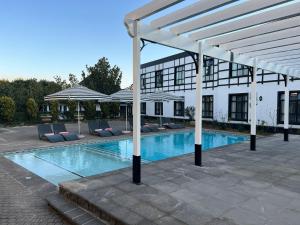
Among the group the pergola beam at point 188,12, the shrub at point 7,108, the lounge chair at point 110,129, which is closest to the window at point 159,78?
the lounge chair at point 110,129

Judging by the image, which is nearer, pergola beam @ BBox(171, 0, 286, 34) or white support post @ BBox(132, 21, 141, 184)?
pergola beam @ BBox(171, 0, 286, 34)

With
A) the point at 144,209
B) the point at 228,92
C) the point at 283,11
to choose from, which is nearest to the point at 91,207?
the point at 144,209

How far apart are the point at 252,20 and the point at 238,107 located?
1195cm

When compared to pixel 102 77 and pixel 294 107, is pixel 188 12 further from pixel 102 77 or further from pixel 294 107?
pixel 102 77

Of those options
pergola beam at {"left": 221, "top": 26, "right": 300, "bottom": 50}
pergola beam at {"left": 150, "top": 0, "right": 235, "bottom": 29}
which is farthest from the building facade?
pergola beam at {"left": 150, "top": 0, "right": 235, "bottom": 29}

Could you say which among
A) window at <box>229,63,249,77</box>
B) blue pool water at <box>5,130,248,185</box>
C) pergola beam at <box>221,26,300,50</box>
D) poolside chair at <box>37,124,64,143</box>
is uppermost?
window at <box>229,63,249,77</box>

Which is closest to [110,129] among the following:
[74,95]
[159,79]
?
[74,95]

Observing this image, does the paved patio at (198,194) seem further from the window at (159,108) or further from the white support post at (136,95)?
the window at (159,108)

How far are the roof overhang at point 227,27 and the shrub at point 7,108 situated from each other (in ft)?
53.6

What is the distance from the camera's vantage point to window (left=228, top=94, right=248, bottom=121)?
15435 millimetres

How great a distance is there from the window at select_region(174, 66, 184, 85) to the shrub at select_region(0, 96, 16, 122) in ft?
44.3

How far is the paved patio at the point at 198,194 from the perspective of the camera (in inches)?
132

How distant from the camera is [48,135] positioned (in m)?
11.0

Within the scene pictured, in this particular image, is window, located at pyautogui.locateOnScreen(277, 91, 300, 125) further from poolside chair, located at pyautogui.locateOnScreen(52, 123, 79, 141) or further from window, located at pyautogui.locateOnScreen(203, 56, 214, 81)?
poolside chair, located at pyautogui.locateOnScreen(52, 123, 79, 141)
